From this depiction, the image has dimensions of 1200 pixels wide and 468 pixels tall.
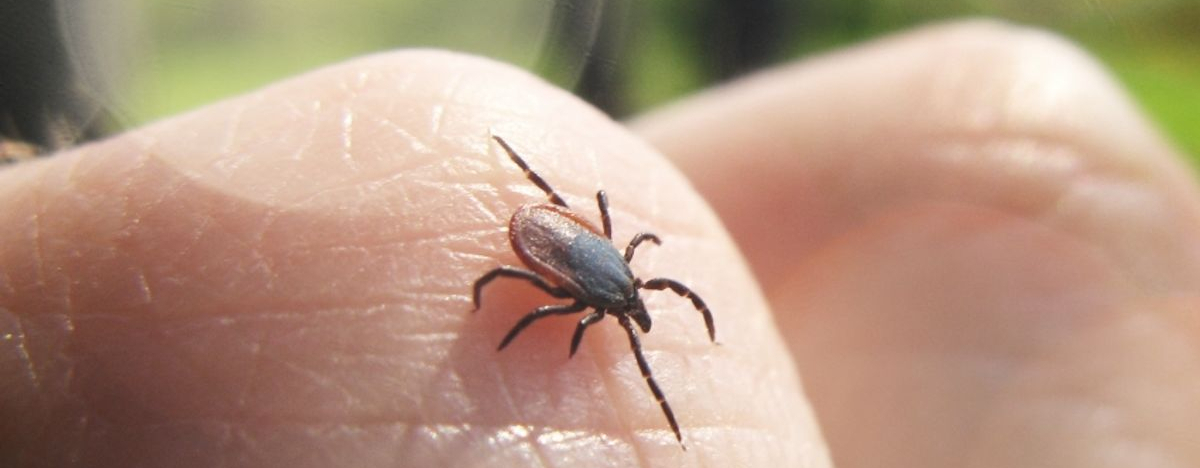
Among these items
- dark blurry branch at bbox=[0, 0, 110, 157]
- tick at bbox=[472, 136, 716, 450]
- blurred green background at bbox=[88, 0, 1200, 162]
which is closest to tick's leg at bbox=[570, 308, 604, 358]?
tick at bbox=[472, 136, 716, 450]

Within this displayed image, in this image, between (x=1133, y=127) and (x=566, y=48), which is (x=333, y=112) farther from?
(x=1133, y=127)

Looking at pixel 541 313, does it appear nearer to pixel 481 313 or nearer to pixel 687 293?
pixel 481 313

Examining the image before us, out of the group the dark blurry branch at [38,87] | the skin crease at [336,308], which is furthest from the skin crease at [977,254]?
the dark blurry branch at [38,87]

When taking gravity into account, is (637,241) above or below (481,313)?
above

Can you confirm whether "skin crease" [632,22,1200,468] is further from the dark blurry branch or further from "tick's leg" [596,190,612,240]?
the dark blurry branch

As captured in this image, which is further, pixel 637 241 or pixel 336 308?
pixel 637 241

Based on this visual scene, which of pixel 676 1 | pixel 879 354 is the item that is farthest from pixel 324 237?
pixel 676 1

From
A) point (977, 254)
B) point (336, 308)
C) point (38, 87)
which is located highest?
point (977, 254)

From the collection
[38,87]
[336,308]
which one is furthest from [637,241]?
[38,87]

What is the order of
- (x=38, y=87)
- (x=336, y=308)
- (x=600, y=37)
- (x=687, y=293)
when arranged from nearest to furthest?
(x=336, y=308) < (x=687, y=293) < (x=38, y=87) < (x=600, y=37)
